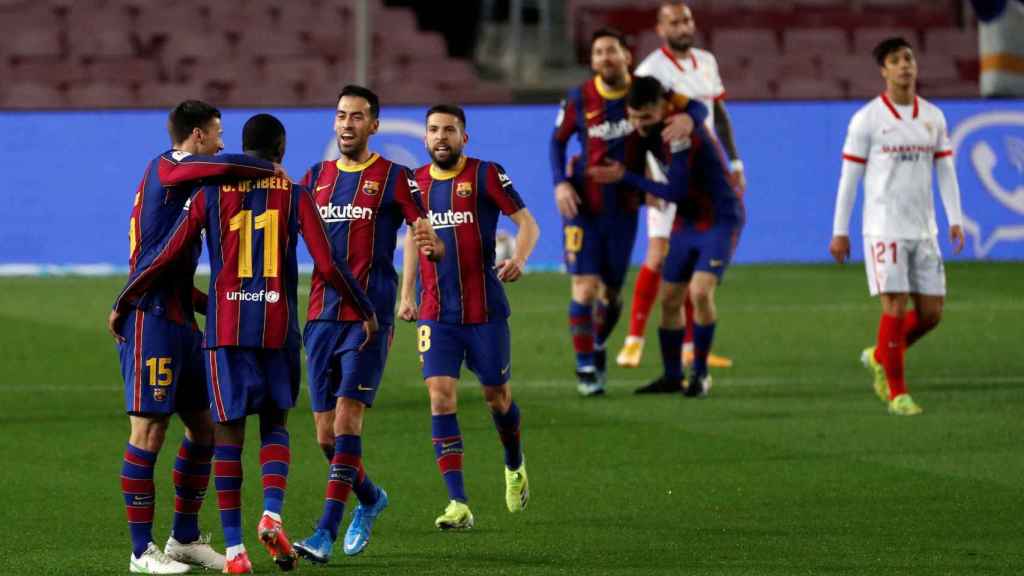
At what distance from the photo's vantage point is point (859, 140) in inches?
422

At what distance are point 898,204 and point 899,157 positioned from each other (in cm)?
26

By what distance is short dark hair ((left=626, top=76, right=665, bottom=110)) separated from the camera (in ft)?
36.0

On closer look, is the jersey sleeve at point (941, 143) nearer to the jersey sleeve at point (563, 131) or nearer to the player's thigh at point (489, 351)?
the jersey sleeve at point (563, 131)

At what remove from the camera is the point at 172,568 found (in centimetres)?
656

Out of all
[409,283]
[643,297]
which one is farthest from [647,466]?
[643,297]

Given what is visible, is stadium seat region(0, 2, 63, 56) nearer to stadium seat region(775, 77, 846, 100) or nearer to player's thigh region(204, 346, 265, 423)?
stadium seat region(775, 77, 846, 100)

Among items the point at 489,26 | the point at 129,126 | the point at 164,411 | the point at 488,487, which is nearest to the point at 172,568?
the point at 164,411

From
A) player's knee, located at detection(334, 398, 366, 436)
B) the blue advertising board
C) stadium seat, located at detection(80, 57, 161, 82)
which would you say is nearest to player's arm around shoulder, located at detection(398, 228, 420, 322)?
player's knee, located at detection(334, 398, 366, 436)

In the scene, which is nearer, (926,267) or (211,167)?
(211,167)

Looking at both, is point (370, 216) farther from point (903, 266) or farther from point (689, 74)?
point (689, 74)

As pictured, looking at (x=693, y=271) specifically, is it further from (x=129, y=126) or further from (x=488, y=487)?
(x=129, y=126)

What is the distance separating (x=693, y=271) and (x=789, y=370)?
1.47m

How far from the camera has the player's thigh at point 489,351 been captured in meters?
7.95

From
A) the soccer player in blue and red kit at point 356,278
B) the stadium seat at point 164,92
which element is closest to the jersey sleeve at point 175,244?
the soccer player in blue and red kit at point 356,278
